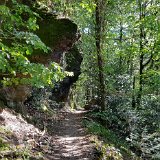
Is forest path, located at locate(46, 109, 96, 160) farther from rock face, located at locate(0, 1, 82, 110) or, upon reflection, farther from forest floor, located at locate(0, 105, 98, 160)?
rock face, located at locate(0, 1, 82, 110)

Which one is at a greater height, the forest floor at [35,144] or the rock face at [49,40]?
the rock face at [49,40]

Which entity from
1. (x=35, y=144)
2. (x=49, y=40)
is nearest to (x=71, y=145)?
(x=35, y=144)

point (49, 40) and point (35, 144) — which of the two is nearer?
point (35, 144)

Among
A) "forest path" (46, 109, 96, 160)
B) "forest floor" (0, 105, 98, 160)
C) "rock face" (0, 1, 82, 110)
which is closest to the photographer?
"forest floor" (0, 105, 98, 160)

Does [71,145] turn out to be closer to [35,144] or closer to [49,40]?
[35,144]

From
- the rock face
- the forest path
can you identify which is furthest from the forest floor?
the rock face

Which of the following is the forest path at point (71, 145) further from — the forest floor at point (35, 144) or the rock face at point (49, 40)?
the rock face at point (49, 40)

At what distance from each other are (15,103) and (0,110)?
6.22 feet

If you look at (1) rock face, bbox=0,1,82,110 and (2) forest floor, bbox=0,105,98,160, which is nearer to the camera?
(2) forest floor, bbox=0,105,98,160

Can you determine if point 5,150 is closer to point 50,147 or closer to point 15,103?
point 50,147

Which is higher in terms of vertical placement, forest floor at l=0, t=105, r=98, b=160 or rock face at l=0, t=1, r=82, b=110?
rock face at l=0, t=1, r=82, b=110

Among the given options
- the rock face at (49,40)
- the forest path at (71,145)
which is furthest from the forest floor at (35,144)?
the rock face at (49,40)

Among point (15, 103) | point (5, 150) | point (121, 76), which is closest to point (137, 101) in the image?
point (121, 76)

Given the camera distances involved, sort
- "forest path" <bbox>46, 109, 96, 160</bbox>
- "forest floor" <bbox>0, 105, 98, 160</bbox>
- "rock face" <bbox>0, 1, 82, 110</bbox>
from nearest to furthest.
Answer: "forest floor" <bbox>0, 105, 98, 160</bbox> < "forest path" <bbox>46, 109, 96, 160</bbox> < "rock face" <bbox>0, 1, 82, 110</bbox>
